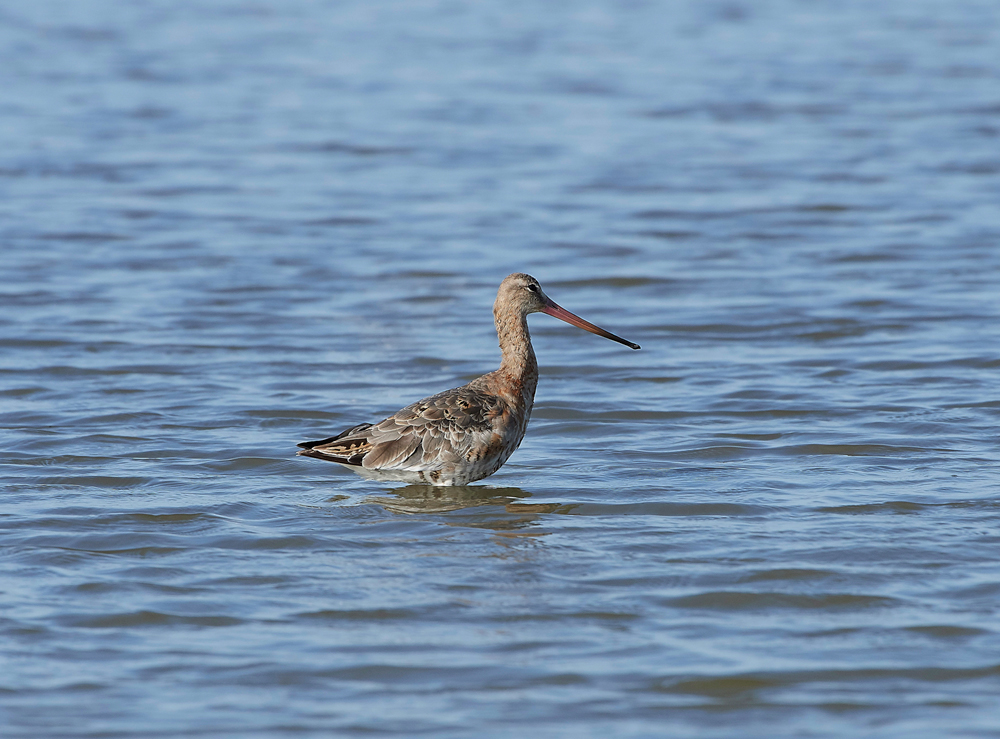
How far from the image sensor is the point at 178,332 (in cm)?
1104

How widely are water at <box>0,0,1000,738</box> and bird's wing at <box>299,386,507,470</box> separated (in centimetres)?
25

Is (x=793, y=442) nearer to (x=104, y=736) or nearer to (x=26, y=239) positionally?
(x=104, y=736)

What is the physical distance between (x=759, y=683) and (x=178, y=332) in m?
6.88

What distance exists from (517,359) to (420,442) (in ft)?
2.75

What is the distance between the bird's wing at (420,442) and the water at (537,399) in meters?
0.25

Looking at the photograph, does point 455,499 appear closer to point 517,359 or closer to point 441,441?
point 441,441

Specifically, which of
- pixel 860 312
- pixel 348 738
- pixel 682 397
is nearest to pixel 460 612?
pixel 348 738

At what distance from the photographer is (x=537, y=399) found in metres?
9.55

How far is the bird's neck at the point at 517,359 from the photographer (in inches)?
311

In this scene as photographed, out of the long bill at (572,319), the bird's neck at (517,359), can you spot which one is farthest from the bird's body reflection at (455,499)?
the long bill at (572,319)

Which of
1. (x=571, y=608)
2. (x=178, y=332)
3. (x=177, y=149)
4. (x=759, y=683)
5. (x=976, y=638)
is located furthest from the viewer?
(x=177, y=149)

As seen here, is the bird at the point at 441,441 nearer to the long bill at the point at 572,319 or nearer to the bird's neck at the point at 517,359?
the bird's neck at the point at 517,359

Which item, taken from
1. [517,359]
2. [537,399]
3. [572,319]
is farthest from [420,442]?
[537,399]

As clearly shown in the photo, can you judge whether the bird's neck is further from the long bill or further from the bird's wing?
the bird's wing
